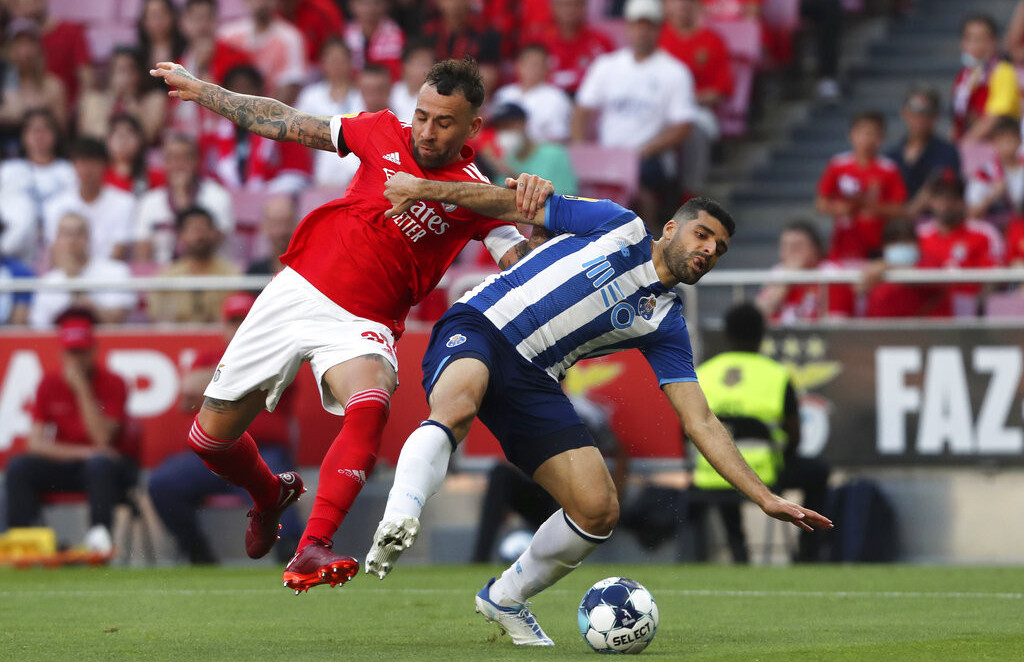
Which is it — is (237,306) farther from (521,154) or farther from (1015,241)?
(1015,241)

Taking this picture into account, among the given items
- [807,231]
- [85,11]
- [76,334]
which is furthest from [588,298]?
[85,11]

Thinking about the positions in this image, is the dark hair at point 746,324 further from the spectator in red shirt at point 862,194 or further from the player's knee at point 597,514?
the player's knee at point 597,514

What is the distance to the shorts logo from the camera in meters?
6.39

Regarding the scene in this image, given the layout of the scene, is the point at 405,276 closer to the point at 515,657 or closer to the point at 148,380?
the point at 515,657

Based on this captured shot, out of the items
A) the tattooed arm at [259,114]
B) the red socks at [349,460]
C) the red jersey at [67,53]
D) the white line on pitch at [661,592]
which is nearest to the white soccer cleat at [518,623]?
the red socks at [349,460]

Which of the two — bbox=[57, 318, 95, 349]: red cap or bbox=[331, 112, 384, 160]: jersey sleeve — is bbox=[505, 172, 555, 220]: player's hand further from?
bbox=[57, 318, 95, 349]: red cap

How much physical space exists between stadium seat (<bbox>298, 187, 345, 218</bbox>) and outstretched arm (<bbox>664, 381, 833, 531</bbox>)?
718 cm

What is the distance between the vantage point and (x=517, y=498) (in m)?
11.3

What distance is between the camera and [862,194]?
12523 mm

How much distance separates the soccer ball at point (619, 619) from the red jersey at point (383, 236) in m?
1.63

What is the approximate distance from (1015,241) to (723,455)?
6502 millimetres

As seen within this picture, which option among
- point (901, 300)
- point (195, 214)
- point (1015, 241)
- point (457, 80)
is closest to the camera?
point (457, 80)

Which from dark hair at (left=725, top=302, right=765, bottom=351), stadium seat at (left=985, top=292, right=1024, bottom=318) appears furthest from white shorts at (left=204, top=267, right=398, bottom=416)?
stadium seat at (left=985, top=292, right=1024, bottom=318)

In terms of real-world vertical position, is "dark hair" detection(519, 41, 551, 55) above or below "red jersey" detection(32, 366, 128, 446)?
above
